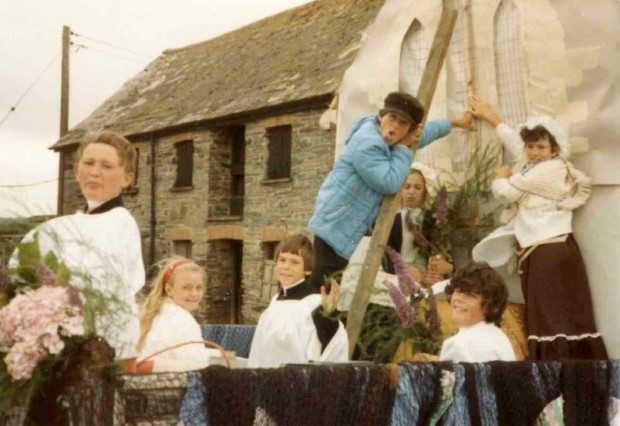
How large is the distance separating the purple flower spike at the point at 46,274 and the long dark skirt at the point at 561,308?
258cm

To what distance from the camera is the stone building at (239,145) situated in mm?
15312

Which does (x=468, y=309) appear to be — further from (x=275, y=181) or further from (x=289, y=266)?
(x=275, y=181)

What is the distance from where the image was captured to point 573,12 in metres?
4.40

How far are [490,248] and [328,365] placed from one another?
7.35 ft

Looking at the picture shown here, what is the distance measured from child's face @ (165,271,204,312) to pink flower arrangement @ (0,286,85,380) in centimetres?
218

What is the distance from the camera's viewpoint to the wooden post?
11.6 ft

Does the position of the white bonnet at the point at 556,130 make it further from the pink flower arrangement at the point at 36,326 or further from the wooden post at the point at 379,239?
the pink flower arrangement at the point at 36,326

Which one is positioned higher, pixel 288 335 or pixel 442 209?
pixel 442 209

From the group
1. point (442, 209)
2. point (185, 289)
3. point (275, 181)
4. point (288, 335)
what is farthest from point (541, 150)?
point (275, 181)

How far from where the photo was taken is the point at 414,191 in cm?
486

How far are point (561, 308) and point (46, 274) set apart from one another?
104 inches

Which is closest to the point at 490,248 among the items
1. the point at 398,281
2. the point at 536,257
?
the point at 536,257

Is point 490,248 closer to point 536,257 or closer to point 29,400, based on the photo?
point 536,257

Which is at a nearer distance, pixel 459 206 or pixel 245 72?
pixel 459 206
